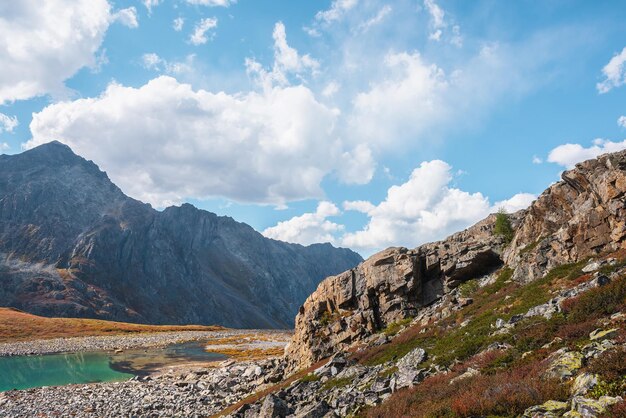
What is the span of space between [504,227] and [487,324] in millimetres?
31518

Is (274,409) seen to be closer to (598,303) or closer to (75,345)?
(598,303)

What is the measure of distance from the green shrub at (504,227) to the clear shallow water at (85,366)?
70629 mm

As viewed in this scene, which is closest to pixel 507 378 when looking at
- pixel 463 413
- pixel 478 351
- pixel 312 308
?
pixel 463 413

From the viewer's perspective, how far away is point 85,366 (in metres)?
90.4

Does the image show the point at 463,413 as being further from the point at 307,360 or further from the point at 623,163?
the point at 307,360

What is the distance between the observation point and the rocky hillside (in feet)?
51.8

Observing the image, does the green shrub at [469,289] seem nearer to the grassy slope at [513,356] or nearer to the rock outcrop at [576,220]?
the rock outcrop at [576,220]

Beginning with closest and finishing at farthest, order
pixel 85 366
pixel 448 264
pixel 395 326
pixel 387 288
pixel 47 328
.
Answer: pixel 395 326 < pixel 448 264 < pixel 387 288 < pixel 85 366 < pixel 47 328

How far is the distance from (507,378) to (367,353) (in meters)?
23.7

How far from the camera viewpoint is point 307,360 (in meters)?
53.0

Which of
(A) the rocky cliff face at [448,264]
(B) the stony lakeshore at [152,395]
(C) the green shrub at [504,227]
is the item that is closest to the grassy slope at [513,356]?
→ (A) the rocky cliff face at [448,264]

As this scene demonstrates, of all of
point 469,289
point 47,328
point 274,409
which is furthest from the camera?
point 47,328

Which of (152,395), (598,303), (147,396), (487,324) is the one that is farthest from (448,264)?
(147,396)

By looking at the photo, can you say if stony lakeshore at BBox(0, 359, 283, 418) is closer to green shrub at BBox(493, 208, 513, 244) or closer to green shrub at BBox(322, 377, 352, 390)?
green shrub at BBox(322, 377, 352, 390)
